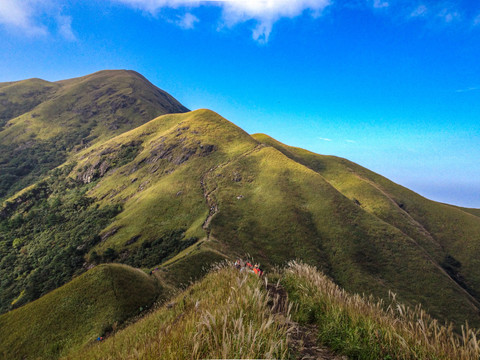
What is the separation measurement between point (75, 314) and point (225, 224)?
42245 mm

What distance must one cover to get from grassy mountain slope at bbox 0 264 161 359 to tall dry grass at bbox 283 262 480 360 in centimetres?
897

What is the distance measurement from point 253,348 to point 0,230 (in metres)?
119

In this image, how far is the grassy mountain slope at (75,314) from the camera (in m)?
9.45

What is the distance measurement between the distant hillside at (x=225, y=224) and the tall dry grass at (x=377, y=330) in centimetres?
1641

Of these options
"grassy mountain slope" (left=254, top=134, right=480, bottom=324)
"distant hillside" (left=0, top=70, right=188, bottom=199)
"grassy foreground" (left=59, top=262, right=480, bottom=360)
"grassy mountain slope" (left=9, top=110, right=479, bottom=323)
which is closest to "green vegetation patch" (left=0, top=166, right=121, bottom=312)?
"grassy mountain slope" (left=9, top=110, right=479, bottom=323)

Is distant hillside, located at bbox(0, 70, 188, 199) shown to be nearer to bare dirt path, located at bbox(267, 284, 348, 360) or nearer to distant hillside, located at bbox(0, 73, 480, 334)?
distant hillside, located at bbox(0, 73, 480, 334)

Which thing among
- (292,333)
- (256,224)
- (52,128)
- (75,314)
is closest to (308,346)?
(292,333)

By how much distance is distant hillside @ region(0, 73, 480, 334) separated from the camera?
154ft

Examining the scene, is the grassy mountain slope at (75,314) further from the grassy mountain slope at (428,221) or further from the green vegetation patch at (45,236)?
the grassy mountain slope at (428,221)

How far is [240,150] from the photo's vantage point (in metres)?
93.5

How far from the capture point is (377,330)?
135 inches

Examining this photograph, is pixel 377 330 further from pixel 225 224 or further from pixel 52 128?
pixel 52 128

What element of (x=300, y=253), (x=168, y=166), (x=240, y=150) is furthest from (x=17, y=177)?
(x=300, y=253)

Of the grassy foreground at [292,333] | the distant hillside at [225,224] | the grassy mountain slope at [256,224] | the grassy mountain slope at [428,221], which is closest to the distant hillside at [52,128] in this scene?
the distant hillside at [225,224]
